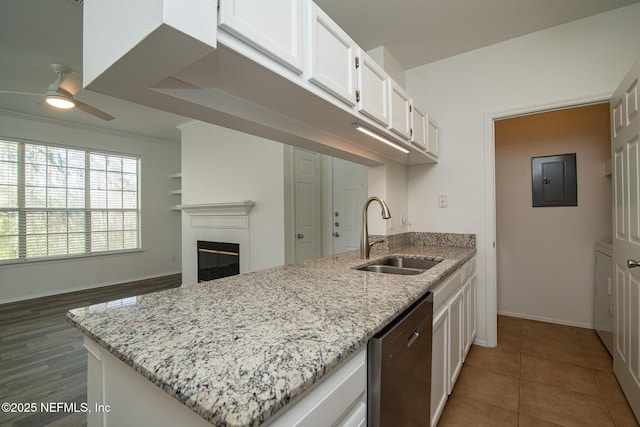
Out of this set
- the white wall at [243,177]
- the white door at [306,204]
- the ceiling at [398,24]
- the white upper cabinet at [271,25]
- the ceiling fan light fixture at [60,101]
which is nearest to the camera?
the white upper cabinet at [271,25]

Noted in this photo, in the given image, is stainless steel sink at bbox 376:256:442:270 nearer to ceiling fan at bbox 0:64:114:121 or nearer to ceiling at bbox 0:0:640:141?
ceiling at bbox 0:0:640:141

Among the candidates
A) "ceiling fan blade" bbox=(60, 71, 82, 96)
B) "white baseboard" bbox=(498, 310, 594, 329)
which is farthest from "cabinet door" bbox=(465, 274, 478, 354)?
"ceiling fan blade" bbox=(60, 71, 82, 96)

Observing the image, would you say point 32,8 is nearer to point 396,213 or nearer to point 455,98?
point 396,213

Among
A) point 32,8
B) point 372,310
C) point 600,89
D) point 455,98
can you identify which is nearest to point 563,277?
point 600,89

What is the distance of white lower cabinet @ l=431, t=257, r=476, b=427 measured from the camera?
1450 mm

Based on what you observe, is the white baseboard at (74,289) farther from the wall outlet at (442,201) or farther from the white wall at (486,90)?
the wall outlet at (442,201)

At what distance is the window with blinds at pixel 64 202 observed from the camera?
4.14m

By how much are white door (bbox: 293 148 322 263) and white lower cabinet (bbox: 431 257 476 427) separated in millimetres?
1972

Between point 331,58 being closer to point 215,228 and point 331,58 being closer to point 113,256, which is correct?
point 215,228

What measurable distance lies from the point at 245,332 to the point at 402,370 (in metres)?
0.58

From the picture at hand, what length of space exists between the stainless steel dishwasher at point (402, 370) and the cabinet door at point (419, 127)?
1.28m

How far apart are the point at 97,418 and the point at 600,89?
135 inches

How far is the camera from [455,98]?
2.69m

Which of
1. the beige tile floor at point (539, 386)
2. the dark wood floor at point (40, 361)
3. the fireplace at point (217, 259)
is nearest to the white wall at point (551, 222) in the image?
the beige tile floor at point (539, 386)
